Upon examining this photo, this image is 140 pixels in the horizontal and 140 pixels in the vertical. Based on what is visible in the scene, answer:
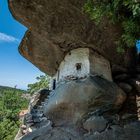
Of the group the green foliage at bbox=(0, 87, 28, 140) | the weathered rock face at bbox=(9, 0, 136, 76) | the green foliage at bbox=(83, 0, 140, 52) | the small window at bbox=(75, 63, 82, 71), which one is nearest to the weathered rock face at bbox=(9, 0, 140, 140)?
the weathered rock face at bbox=(9, 0, 136, 76)

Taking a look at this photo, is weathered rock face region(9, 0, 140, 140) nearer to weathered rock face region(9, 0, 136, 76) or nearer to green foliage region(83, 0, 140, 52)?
weathered rock face region(9, 0, 136, 76)

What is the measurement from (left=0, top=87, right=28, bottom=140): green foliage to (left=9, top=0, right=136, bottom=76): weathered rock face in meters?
15.0

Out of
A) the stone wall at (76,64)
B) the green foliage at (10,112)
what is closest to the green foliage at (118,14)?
the stone wall at (76,64)

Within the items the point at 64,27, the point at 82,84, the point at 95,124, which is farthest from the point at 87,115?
the point at 64,27

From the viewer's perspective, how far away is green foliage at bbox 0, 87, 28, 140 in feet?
80.7

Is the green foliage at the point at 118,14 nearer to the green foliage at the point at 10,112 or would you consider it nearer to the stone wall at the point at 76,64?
the stone wall at the point at 76,64

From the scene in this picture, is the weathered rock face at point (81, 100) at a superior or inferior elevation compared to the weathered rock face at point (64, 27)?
inferior

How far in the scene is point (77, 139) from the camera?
31.0 ft

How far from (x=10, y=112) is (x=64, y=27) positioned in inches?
764

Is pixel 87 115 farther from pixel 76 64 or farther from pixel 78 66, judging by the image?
pixel 76 64

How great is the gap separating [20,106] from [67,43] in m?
20.3

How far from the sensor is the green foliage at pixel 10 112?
80.7ft

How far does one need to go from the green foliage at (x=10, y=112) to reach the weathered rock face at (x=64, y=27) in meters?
15.0

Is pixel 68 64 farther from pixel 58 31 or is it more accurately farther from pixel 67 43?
pixel 58 31
